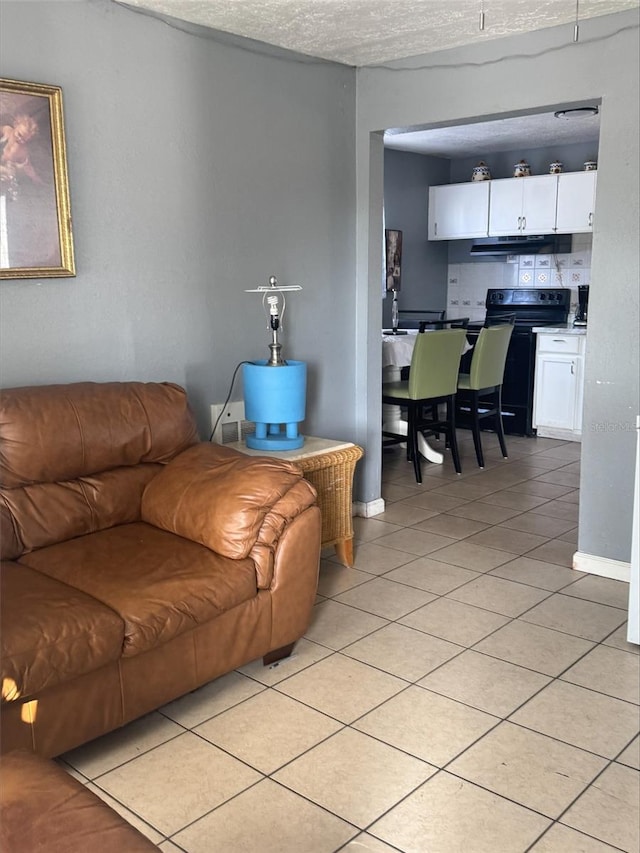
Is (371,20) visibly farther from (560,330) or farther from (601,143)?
(560,330)

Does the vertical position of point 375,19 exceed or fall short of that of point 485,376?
it exceeds it

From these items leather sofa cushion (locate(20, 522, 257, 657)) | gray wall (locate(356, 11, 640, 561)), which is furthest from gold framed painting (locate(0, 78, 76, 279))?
gray wall (locate(356, 11, 640, 561))

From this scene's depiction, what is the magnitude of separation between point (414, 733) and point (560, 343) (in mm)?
4335

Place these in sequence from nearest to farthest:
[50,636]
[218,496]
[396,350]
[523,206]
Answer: [50,636] → [218,496] → [396,350] → [523,206]

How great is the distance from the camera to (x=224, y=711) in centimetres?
242

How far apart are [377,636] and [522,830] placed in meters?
1.06

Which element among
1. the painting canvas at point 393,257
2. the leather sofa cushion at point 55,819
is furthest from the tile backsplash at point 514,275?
the leather sofa cushion at point 55,819

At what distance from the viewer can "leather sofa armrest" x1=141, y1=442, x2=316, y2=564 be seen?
8.17ft

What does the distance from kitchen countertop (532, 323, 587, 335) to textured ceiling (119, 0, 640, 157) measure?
2.85 meters

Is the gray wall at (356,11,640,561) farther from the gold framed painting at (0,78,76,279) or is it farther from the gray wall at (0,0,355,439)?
the gold framed painting at (0,78,76,279)

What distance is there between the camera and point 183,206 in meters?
3.29

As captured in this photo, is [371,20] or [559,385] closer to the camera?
[371,20]

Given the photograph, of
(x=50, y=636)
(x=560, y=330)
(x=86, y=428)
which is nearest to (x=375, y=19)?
(x=86, y=428)

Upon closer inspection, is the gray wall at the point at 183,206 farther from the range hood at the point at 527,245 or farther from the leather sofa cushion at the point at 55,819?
the range hood at the point at 527,245
